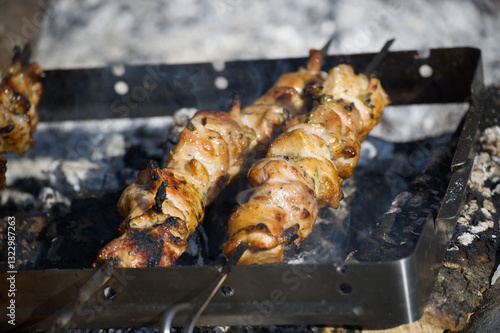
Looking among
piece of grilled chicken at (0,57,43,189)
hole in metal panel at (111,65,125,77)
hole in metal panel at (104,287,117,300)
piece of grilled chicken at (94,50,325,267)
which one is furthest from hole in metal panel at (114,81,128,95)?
hole in metal panel at (104,287,117,300)

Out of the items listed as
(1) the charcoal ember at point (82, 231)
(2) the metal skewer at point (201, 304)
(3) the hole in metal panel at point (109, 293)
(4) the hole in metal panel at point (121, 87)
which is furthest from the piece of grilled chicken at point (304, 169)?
(4) the hole in metal panel at point (121, 87)

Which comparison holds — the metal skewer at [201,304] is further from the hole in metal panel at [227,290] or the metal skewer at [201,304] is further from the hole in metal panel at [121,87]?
the hole in metal panel at [121,87]

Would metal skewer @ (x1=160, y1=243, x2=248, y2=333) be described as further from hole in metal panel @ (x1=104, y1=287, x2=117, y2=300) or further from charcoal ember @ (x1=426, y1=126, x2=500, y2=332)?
charcoal ember @ (x1=426, y1=126, x2=500, y2=332)

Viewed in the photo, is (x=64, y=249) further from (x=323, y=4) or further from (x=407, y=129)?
Answer: (x=323, y=4)

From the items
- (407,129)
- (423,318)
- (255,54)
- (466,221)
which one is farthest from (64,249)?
(407,129)

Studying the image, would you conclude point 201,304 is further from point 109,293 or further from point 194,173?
point 194,173

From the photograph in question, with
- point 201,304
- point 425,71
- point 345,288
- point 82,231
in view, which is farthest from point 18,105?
point 425,71
